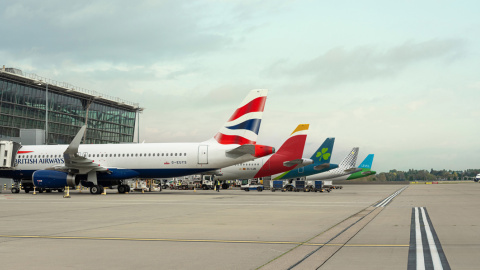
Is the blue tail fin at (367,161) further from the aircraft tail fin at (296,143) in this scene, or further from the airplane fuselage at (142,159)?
the airplane fuselage at (142,159)

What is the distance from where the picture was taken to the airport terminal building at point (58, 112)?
91.8 meters

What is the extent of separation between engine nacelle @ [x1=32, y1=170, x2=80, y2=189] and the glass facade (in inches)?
2255

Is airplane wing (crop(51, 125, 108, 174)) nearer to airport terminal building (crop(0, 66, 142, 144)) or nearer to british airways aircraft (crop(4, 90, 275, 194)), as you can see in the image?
british airways aircraft (crop(4, 90, 275, 194))

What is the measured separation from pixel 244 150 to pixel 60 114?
78.7m

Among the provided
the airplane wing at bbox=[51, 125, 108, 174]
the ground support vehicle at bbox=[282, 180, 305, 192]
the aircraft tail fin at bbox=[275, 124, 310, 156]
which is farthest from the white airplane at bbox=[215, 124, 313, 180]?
the airplane wing at bbox=[51, 125, 108, 174]

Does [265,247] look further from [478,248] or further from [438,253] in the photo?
[478,248]

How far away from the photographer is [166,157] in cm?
4119

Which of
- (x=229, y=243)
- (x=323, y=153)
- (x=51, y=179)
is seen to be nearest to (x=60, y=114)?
(x=323, y=153)

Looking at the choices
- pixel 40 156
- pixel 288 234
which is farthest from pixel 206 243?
pixel 40 156

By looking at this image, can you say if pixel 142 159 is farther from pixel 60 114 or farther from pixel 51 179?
pixel 60 114

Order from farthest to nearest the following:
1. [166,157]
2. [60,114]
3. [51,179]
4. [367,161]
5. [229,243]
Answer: [60,114] < [367,161] < [166,157] < [51,179] < [229,243]

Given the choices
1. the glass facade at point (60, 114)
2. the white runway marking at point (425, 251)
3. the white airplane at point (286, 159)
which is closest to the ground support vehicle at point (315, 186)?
the white airplane at point (286, 159)

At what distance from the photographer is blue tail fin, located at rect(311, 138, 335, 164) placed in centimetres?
5894

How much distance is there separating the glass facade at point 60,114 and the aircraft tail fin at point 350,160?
200 feet
